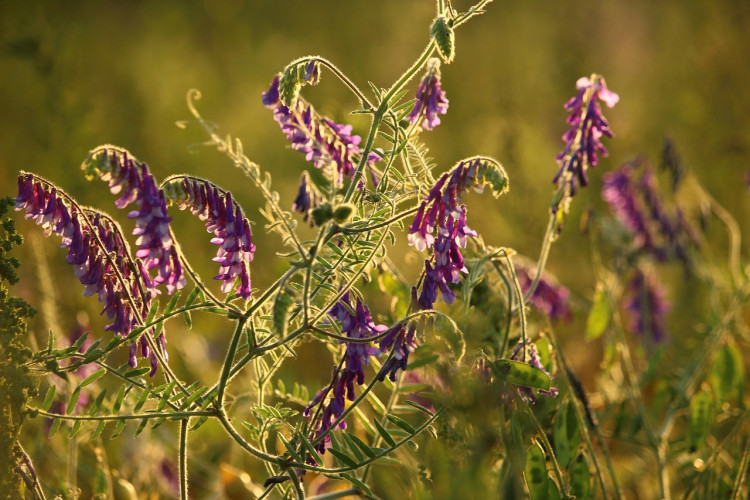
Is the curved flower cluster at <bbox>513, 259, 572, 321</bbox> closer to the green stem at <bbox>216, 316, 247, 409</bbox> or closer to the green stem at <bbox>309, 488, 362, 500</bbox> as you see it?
the green stem at <bbox>309, 488, 362, 500</bbox>

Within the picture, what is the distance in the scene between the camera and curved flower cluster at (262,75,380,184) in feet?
5.52

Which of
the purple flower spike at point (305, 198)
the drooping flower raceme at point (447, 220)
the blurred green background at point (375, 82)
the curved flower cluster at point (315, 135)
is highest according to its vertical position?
the blurred green background at point (375, 82)

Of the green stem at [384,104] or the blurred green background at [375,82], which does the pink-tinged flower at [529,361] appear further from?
the blurred green background at [375,82]

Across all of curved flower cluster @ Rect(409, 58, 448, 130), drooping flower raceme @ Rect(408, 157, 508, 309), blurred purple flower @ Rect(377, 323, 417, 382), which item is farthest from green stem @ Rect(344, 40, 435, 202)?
blurred purple flower @ Rect(377, 323, 417, 382)

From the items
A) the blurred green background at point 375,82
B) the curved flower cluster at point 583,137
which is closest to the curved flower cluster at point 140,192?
the curved flower cluster at point 583,137

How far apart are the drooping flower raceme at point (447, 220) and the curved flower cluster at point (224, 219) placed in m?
0.32

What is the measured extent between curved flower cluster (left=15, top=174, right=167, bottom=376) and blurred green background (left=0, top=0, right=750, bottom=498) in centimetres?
101

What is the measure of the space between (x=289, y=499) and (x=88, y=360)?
1.99ft

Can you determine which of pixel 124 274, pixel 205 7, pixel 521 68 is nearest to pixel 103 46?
pixel 205 7

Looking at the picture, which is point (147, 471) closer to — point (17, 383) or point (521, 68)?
point (17, 383)

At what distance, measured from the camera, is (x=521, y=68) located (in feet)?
20.5

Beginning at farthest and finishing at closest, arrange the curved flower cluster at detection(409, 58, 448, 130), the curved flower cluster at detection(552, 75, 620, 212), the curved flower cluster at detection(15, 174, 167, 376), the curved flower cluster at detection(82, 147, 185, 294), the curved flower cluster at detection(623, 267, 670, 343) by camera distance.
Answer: the curved flower cluster at detection(623, 267, 670, 343)
the curved flower cluster at detection(552, 75, 620, 212)
the curved flower cluster at detection(409, 58, 448, 130)
the curved flower cluster at detection(15, 174, 167, 376)
the curved flower cluster at detection(82, 147, 185, 294)

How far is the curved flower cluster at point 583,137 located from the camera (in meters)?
1.88

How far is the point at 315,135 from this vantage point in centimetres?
174
